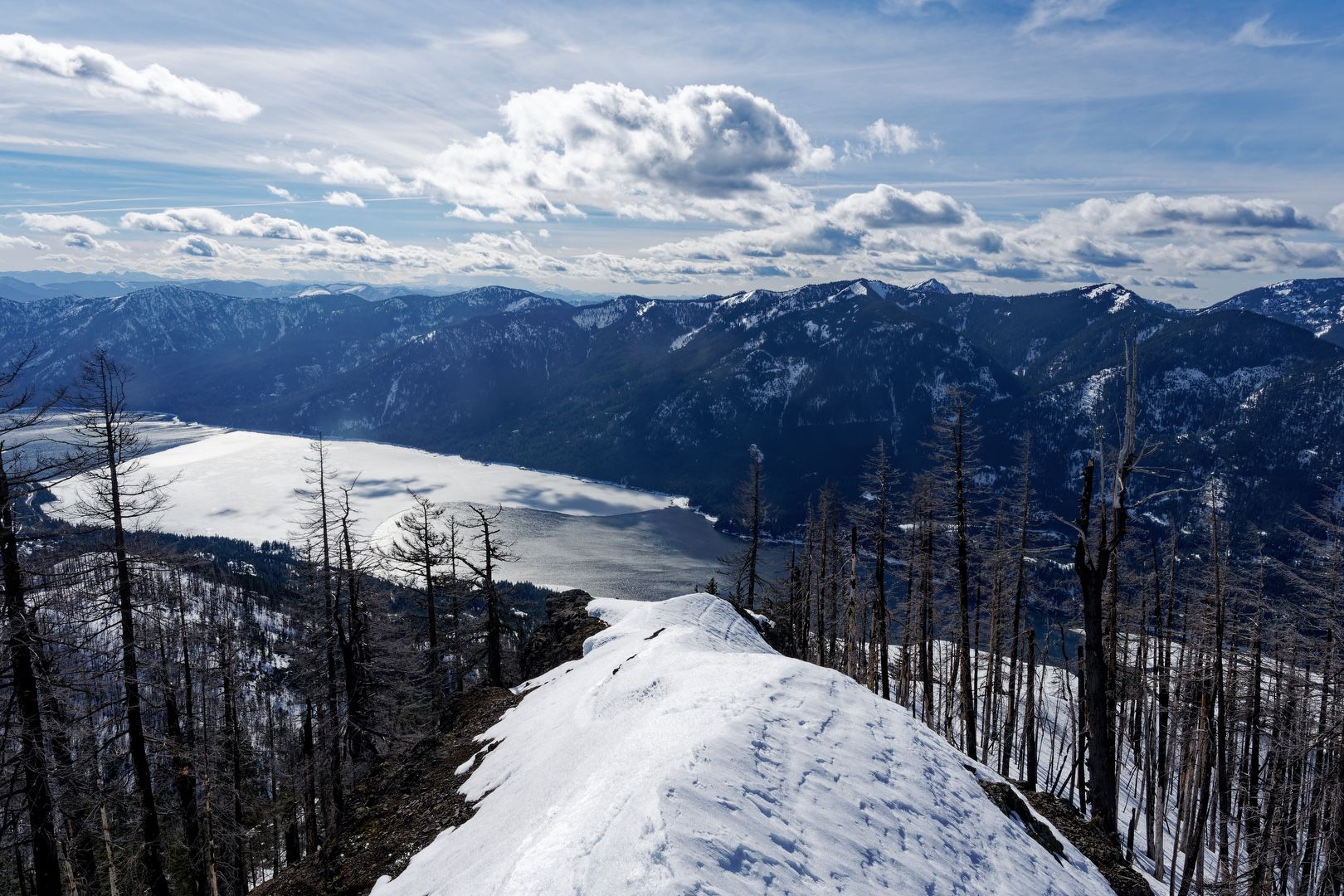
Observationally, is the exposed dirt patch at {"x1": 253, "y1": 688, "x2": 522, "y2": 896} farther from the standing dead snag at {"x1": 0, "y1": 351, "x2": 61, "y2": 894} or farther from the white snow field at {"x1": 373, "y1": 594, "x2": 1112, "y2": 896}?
the standing dead snag at {"x1": 0, "y1": 351, "x2": 61, "y2": 894}

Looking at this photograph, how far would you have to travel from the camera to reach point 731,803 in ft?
32.1

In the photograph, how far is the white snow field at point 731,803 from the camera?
8.53 m

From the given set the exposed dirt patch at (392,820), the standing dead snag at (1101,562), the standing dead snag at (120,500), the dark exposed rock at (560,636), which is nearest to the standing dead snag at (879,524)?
the standing dead snag at (1101,562)

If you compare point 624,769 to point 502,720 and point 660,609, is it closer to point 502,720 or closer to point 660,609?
point 502,720

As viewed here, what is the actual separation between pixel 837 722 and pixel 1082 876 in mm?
5974

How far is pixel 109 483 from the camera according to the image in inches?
730

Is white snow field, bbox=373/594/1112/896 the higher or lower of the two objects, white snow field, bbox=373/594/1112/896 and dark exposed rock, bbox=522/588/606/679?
the higher

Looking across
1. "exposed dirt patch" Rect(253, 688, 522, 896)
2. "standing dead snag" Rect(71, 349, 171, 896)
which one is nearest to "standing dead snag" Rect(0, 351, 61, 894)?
"standing dead snag" Rect(71, 349, 171, 896)

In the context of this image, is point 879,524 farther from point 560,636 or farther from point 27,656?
point 27,656

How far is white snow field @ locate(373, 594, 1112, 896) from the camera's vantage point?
28.0 ft

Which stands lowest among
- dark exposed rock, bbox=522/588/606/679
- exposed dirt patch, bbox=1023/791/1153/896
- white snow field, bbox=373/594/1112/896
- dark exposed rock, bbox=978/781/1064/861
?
dark exposed rock, bbox=522/588/606/679

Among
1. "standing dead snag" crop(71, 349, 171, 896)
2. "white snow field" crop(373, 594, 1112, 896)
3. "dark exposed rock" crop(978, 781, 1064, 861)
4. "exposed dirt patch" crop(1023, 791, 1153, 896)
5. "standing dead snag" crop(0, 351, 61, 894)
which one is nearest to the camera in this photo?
"white snow field" crop(373, 594, 1112, 896)

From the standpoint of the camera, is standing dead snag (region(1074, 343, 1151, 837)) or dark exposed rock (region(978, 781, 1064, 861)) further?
standing dead snag (region(1074, 343, 1151, 837))

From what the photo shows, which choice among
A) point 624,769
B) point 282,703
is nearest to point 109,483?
point 624,769
